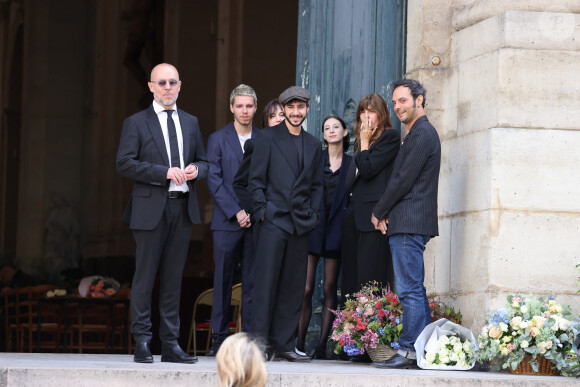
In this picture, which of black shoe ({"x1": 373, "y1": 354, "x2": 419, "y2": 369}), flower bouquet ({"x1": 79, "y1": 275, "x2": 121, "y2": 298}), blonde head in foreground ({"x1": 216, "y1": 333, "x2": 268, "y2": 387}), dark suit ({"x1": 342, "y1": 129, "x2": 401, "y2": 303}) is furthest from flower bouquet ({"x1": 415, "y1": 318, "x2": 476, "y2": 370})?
flower bouquet ({"x1": 79, "y1": 275, "x2": 121, "y2": 298})

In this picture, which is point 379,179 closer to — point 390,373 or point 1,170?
point 390,373

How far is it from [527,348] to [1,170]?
58.6 feet

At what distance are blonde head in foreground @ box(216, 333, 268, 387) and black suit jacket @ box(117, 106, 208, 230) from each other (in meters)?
3.71

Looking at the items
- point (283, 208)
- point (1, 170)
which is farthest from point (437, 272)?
point (1, 170)

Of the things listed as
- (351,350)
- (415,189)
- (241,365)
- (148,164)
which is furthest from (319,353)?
(241,365)

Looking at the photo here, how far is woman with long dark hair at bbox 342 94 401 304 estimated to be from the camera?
312 inches

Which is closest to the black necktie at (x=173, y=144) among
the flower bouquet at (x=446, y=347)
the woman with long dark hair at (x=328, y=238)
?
the woman with long dark hair at (x=328, y=238)

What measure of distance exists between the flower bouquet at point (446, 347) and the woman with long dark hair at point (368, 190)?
2.25 ft

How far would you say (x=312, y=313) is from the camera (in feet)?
29.8

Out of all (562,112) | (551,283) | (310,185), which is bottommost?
(551,283)

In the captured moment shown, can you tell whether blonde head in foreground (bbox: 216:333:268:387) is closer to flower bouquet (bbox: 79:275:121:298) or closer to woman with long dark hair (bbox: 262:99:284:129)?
woman with long dark hair (bbox: 262:99:284:129)

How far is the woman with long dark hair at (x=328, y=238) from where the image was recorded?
835 cm

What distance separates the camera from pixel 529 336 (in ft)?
23.7

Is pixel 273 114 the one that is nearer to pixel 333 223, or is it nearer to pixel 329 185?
pixel 329 185
